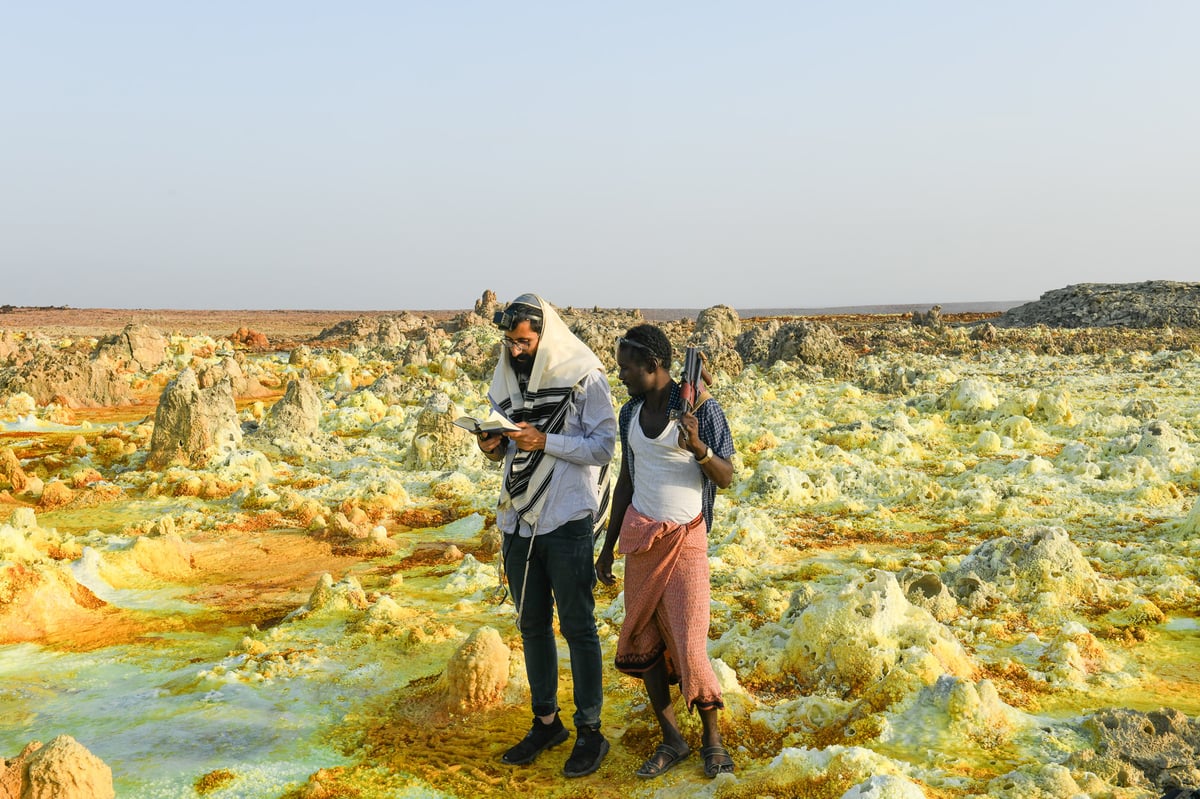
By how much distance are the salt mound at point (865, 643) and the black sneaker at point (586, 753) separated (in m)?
1.20

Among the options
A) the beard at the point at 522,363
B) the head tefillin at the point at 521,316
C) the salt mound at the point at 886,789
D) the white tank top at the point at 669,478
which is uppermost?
the head tefillin at the point at 521,316

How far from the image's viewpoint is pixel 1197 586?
5.29 meters

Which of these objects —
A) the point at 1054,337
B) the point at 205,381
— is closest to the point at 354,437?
the point at 205,381

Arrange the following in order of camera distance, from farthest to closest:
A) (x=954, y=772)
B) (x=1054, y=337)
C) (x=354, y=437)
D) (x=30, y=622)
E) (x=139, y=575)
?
(x=1054, y=337), (x=354, y=437), (x=139, y=575), (x=30, y=622), (x=954, y=772)

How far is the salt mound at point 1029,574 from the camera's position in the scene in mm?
5176

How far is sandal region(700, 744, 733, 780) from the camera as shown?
3314mm

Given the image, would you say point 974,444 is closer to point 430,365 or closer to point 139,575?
point 139,575

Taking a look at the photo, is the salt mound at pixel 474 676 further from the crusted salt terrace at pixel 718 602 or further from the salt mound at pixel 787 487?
the salt mound at pixel 787 487

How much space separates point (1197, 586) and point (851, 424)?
17.6 ft

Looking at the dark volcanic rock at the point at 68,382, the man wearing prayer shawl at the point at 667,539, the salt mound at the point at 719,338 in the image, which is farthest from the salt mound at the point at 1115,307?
the dark volcanic rock at the point at 68,382

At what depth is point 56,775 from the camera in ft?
10.3

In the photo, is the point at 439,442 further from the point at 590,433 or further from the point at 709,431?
the point at 709,431

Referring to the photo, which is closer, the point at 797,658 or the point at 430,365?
the point at 797,658

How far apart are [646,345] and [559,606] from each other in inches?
40.7
